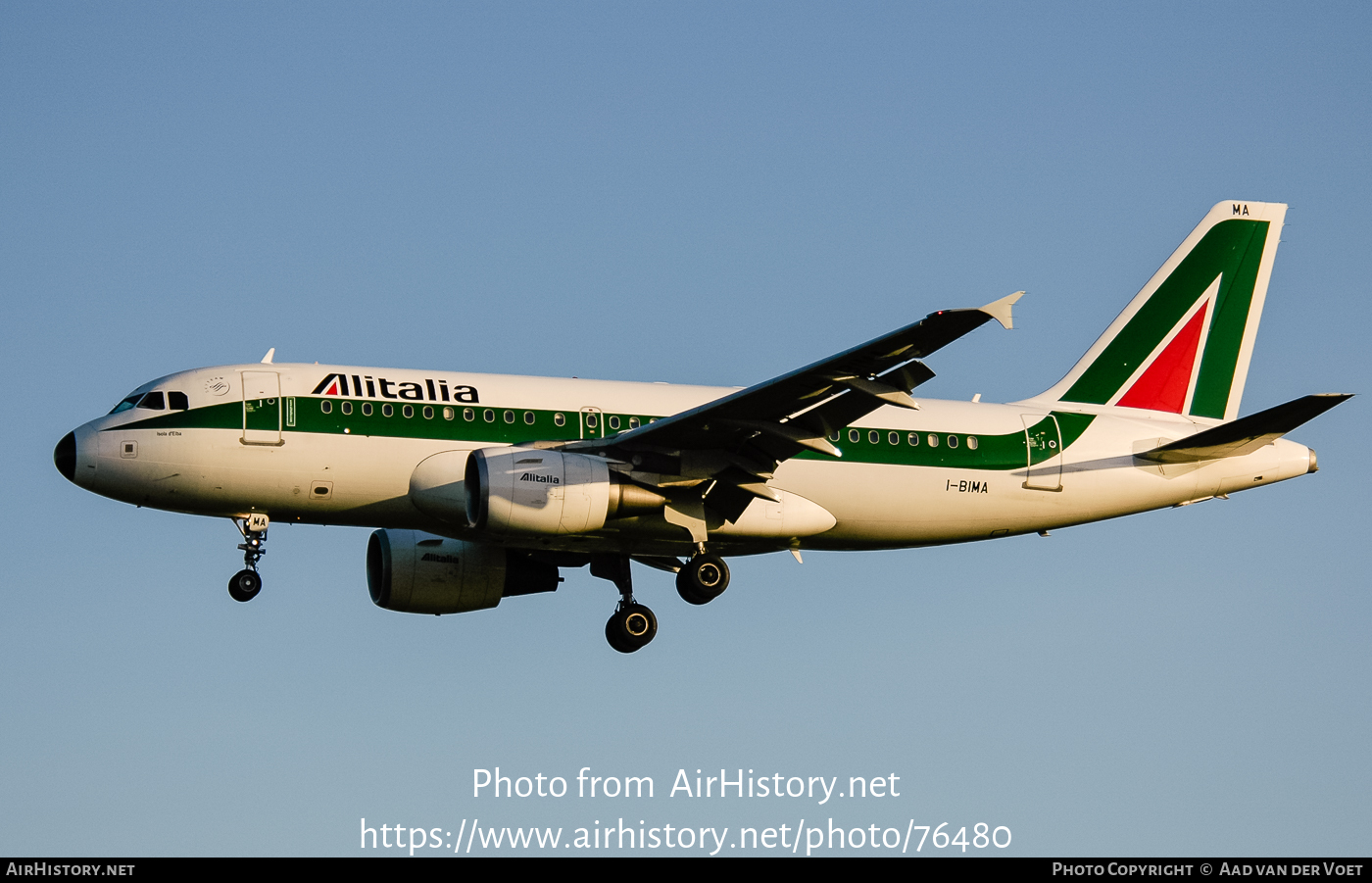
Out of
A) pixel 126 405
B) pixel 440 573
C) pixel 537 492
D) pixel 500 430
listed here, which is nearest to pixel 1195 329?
pixel 500 430

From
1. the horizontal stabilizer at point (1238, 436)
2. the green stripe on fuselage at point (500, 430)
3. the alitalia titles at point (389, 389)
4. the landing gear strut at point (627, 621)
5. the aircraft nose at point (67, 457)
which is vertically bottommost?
the landing gear strut at point (627, 621)

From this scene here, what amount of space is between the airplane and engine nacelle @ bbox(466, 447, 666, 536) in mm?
39

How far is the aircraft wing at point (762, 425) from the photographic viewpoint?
2830 centimetres

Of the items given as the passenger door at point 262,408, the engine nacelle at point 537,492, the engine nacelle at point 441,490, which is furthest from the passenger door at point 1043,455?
the passenger door at point 262,408

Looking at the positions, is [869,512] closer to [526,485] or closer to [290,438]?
[526,485]

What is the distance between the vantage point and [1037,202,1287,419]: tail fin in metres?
38.7

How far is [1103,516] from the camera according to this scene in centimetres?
3697

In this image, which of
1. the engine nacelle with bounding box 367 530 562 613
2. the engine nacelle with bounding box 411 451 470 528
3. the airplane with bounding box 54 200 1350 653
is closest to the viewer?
the airplane with bounding box 54 200 1350 653

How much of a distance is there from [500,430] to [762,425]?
17.2ft

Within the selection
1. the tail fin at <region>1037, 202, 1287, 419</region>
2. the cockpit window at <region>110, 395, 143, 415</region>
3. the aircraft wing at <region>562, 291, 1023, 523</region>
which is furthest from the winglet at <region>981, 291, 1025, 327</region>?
the cockpit window at <region>110, 395, 143, 415</region>

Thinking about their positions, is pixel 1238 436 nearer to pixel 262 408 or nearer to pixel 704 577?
pixel 704 577

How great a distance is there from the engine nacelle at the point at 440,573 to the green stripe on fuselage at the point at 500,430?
13.7 ft

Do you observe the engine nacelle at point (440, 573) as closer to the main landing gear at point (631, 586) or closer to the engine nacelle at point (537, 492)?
the main landing gear at point (631, 586)

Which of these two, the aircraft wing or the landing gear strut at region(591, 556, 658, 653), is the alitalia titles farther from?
the landing gear strut at region(591, 556, 658, 653)
